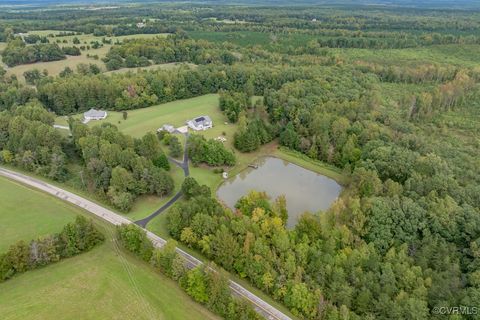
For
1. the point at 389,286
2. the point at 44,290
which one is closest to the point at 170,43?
the point at 44,290

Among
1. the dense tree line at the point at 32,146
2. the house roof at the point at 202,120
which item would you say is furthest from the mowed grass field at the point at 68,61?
the house roof at the point at 202,120

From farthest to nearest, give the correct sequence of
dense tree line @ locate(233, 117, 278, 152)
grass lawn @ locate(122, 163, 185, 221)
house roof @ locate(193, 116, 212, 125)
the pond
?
house roof @ locate(193, 116, 212, 125) → dense tree line @ locate(233, 117, 278, 152) → the pond → grass lawn @ locate(122, 163, 185, 221)

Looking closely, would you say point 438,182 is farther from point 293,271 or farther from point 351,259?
point 293,271

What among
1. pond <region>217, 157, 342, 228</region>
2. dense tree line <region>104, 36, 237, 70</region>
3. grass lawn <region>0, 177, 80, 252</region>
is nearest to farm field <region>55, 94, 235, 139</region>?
pond <region>217, 157, 342, 228</region>

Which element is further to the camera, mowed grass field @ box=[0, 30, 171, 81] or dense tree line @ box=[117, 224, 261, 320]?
mowed grass field @ box=[0, 30, 171, 81]

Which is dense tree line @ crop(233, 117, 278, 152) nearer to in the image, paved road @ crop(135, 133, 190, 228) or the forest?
the forest

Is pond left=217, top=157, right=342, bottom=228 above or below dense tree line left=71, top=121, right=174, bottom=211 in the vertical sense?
below

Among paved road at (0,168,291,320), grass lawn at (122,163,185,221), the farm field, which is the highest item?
paved road at (0,168,291,320)

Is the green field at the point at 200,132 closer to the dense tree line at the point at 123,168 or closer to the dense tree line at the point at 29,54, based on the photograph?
the dense tree line at the point at 123,168
